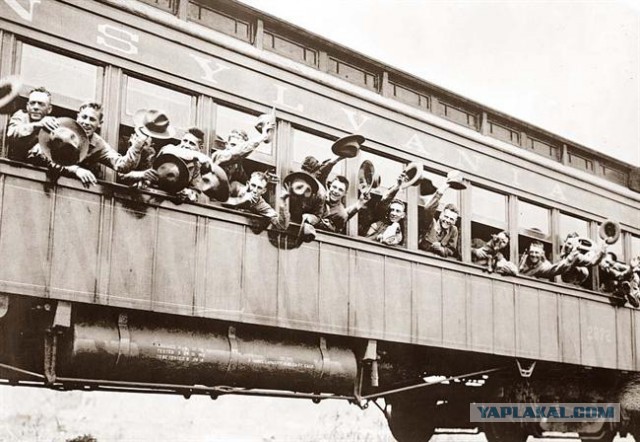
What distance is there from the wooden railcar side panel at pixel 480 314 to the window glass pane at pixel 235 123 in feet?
9.68

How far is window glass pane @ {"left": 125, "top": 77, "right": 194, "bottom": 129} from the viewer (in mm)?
6815

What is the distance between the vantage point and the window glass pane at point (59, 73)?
623 centimetres

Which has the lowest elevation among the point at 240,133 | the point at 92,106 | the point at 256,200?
the point at 256,200

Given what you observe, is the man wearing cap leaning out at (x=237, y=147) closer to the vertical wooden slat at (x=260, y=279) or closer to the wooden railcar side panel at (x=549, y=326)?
the vertical wooden slat at (x=260, y=279)

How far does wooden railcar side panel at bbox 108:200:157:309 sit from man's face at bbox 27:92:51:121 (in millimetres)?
856

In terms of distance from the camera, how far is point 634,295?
1160cm

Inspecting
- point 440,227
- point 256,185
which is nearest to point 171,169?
point 256,185

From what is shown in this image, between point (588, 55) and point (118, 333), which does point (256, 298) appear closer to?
point (118, 333)

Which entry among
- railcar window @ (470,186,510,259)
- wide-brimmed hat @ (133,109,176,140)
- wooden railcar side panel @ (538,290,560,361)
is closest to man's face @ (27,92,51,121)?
wide-brimmed hat @ (133,109,176,140)

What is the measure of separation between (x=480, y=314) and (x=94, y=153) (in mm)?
4739

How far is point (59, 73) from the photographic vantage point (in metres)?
6.40

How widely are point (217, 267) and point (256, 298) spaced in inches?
18.7

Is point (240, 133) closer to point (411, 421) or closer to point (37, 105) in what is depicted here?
point (37, 105)

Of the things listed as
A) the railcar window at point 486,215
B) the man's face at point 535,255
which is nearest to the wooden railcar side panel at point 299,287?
the railcar window at point 486,215
